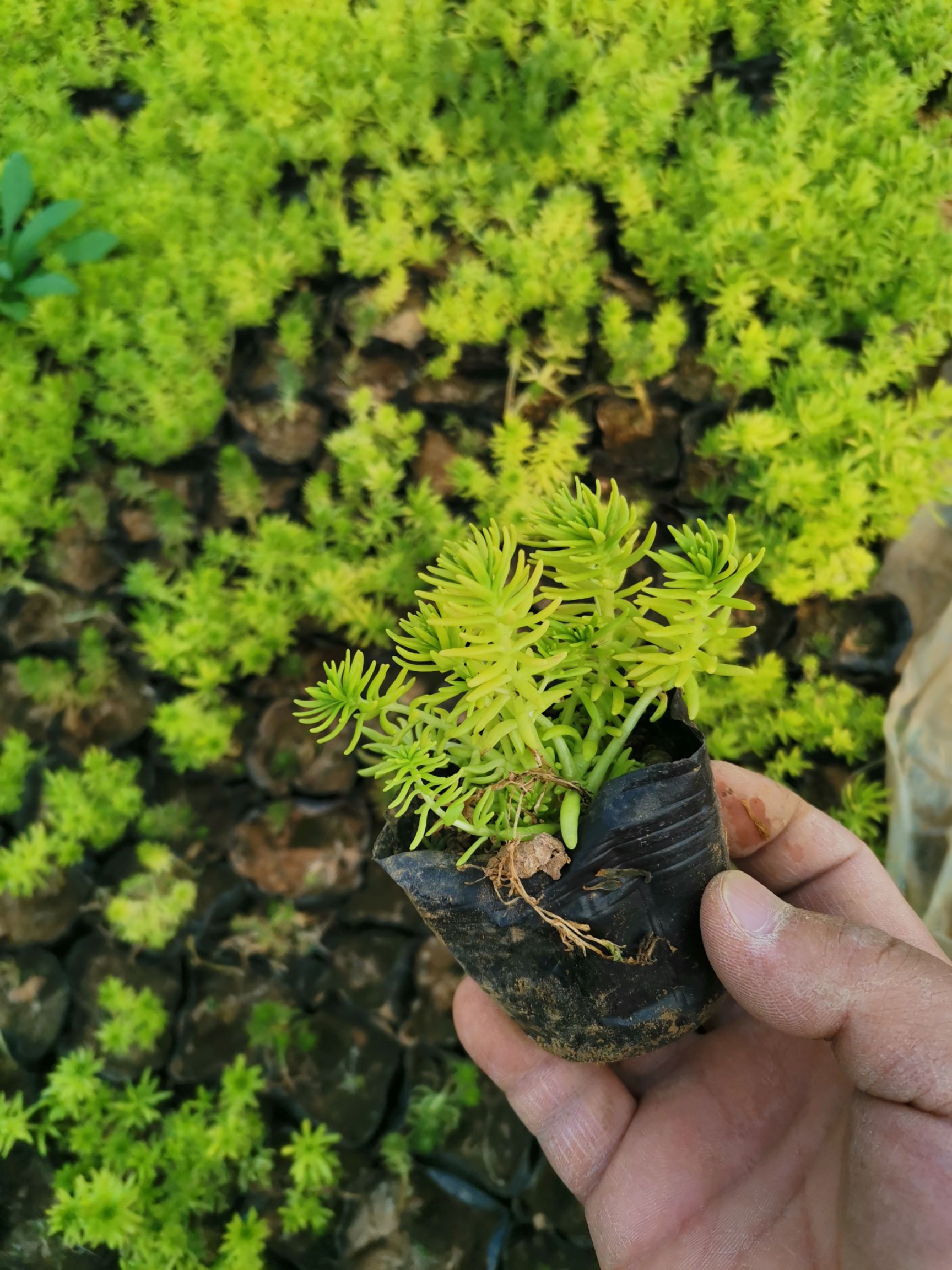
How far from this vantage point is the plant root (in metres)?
0.93

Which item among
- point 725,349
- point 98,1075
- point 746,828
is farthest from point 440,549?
point 98,1075

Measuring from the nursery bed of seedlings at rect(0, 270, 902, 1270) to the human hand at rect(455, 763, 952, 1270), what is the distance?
39 cm

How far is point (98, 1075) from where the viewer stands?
171cm

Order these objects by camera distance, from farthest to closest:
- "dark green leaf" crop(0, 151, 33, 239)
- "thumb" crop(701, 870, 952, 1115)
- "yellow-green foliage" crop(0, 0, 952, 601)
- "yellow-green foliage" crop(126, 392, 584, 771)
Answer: "dark green leaf" crop(0, 151, 33, 239) → "yellow-green foliage" crop(126, 392, 584, 771) → "yellow-green foliage" crop(0, 0, 952, 601) → "thumb" crop(701, 870, 952, 1115)

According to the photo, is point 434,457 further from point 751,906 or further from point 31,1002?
point 31,1002

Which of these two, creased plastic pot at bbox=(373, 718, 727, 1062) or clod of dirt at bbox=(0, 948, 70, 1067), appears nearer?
creased plastic pot at bbox=(373, 718, 727, 1062)

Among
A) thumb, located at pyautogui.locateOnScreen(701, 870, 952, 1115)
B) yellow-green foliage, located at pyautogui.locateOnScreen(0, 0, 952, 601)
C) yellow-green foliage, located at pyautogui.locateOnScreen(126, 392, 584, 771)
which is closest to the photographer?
thumb, located at pyautogui.locateOnScreen(701, 870, 952, 1115)

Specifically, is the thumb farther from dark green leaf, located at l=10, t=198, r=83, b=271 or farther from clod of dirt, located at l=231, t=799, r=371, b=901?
dark green leaf, located at l=10, t=198, r=83, b=271

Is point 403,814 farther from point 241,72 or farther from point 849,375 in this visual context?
point 241,72

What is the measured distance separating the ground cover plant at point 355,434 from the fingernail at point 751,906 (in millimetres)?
680

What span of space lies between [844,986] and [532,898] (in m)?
0.37

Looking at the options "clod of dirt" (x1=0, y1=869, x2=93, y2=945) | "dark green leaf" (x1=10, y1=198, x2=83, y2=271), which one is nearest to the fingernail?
"clod of dirt" (x1=0, y1=869, x2=93, y2=945)

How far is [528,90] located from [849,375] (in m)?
0.96

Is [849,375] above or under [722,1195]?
above
